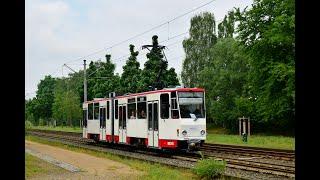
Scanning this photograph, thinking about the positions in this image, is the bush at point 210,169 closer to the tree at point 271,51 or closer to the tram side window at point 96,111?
the tram side window at point 96,111

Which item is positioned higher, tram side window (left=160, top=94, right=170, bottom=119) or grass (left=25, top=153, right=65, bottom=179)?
tram side window (left=160, top=94, right=170, bottom=119)

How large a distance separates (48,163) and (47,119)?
300 ft

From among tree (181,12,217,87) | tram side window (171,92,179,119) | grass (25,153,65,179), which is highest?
tree (181,12,217,87)

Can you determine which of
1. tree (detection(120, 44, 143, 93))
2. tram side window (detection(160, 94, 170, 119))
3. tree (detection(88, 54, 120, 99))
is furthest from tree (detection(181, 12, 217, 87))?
tram side window (detection(160, 94, 170, 119))

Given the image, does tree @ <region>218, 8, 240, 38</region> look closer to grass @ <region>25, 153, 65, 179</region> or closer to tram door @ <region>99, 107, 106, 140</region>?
tram door @ <region>99, 107, 106, 140</region>

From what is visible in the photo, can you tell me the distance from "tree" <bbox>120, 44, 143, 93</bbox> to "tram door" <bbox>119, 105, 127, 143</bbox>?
3216cm

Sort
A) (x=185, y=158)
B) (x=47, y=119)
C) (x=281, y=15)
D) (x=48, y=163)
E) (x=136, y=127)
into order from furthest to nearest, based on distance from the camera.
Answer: (x=47, y=119), (x=281, y=15), (x=136, y=127), (x=185, y=158), (x=48, y=163)

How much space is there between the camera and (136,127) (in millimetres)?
25484

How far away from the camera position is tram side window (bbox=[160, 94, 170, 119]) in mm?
22594
